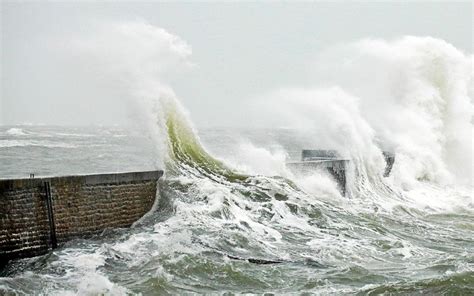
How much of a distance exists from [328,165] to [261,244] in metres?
6.70

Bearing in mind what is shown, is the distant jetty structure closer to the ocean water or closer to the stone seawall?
the ocean water

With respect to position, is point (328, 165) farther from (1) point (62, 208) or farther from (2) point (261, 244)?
(1) point (62, 208)

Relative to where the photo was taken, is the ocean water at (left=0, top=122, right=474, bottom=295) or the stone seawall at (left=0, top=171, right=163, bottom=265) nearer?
the ocean water at (left=0, top=122, right=474, bottom=295)

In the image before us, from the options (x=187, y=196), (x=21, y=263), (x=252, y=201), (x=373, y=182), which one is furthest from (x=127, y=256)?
(x=373, y=182)

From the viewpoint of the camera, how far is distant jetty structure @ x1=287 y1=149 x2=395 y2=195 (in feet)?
52.2

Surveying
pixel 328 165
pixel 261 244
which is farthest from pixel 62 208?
pixel 328 165

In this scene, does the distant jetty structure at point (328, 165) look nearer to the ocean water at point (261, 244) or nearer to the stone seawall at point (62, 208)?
the ocean water at point (261, 244)

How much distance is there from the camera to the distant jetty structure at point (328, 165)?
15922mm

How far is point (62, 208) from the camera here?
9984 mm

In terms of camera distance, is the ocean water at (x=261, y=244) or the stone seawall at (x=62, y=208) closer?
the ocean water at (x=261, y=244)

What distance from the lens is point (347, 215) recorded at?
44.9ft

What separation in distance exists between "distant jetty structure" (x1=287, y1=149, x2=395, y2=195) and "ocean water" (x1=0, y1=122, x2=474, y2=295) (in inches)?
11.0

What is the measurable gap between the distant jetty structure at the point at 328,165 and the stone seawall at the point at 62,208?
5248 millimetres

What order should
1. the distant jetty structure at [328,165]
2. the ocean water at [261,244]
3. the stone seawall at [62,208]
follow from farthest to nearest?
the distant jetty structure at [328,165] < the stone seawall at [62,208] < the ocean water at [261,244]
